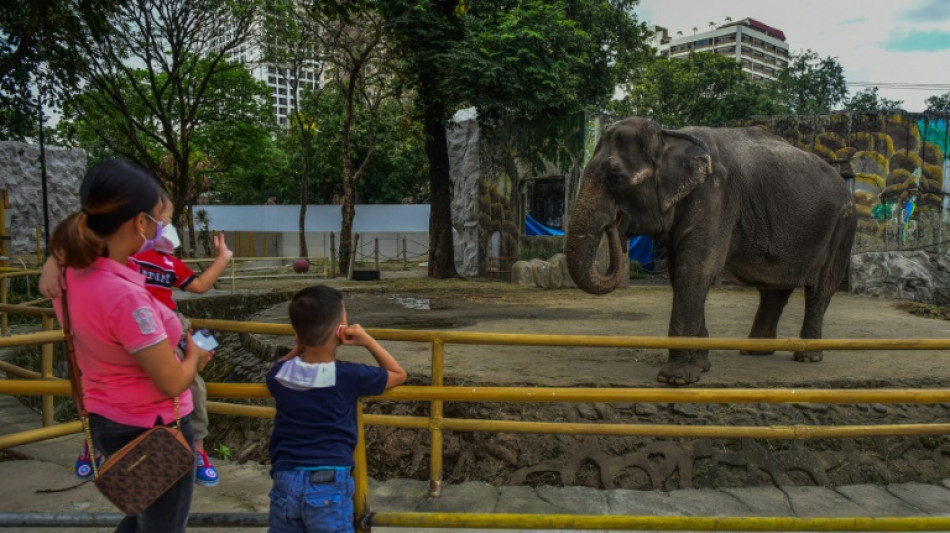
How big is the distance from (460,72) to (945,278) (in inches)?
376

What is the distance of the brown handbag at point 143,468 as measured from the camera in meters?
2.05

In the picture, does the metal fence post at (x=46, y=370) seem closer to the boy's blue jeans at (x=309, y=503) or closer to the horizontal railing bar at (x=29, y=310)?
the horizontal railing bar at (x=29, y=310)

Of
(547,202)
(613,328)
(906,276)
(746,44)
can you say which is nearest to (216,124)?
(547,202)

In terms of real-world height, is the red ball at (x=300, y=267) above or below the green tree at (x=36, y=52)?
below

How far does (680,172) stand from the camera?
17.9 feet

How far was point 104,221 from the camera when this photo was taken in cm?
210

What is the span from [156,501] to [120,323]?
604 millimetres

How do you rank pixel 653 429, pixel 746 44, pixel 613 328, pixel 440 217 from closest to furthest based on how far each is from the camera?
pixel 653 429
pixel 613 328
pixel 440 217
pixel 746 44

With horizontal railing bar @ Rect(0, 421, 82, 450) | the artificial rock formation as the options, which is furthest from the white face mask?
the artificial rock formation

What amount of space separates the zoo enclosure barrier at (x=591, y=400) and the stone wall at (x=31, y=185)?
21.8m

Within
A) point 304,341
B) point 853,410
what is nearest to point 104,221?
point 304,341

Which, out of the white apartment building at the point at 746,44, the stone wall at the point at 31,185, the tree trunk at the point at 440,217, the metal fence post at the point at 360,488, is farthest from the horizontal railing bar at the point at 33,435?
the white apartment building at the point at 746,44

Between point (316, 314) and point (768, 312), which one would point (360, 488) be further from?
point (768, 312)

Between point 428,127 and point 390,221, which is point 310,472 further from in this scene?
point 390,221
